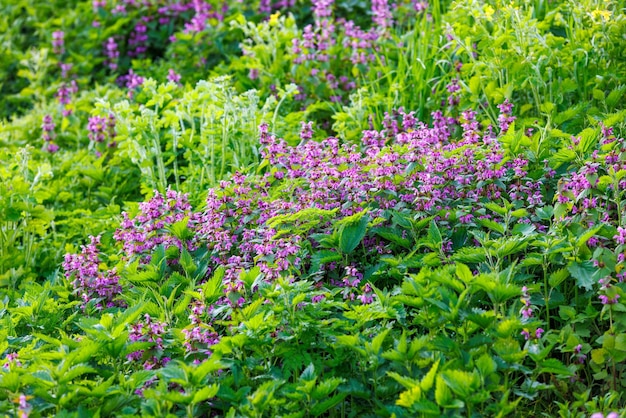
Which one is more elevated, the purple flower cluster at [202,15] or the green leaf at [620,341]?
the purple flower cluster at [202,15]

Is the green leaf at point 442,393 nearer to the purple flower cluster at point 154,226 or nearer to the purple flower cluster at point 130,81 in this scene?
the purple flower cluster at point 154,226

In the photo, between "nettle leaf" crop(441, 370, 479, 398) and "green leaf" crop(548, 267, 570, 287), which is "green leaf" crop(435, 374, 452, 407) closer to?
"nettle leaf" crop(441, 370, 479, 398)

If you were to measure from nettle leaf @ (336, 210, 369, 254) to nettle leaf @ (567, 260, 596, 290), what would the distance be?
2.66 feet

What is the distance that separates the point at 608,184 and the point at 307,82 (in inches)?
105

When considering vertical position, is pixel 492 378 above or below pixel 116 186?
above

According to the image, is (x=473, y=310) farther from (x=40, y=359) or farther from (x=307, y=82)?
(x=307, y=82)

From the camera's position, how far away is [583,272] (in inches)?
122

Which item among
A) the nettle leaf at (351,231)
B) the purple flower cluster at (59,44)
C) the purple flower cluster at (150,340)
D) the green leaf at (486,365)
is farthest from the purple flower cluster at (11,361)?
the purple flower cluster at (59,44)

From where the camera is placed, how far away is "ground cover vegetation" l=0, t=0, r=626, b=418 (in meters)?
2.85

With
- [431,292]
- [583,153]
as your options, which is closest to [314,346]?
[431,292]

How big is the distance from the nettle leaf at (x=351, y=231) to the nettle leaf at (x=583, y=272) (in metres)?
0.81

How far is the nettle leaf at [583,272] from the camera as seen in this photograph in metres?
3.07

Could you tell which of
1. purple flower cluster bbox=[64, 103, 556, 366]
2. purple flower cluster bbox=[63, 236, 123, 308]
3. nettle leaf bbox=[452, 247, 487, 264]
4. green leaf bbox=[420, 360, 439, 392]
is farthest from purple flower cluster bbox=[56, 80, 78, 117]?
green leaf bbox=[420, 360, 439, 392]

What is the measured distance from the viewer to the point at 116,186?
543 cm
